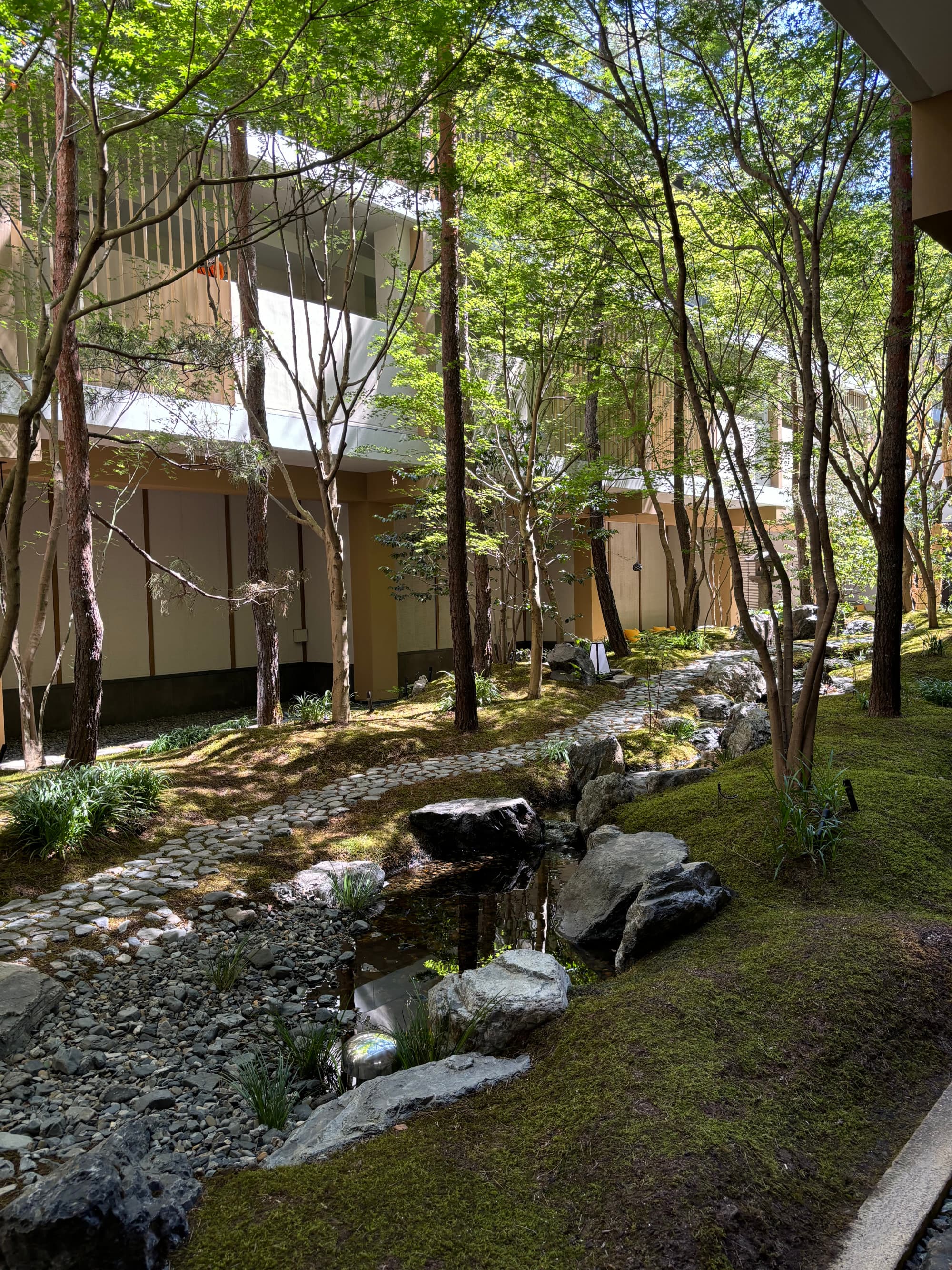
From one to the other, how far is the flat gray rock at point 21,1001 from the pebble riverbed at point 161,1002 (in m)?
0.06

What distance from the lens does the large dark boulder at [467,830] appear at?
6.94 metres

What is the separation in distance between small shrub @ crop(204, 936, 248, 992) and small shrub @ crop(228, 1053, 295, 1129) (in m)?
0.81

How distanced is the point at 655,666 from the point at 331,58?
10463mm

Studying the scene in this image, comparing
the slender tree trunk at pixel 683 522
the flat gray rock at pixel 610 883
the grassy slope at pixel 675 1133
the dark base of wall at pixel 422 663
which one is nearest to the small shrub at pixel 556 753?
the flat gray rock at pixel 610 883

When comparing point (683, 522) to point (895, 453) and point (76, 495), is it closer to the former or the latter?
point (895, 453)

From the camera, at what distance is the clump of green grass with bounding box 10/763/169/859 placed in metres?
5.93

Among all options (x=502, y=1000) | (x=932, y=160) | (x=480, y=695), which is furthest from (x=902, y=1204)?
(x=480, y=695)

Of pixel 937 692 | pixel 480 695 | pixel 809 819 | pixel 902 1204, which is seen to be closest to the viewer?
pixel 902 1204

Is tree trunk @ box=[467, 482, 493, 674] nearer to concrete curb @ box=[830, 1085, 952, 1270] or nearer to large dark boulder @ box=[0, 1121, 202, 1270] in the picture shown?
concrete curb @ box=[830, 1085, 952, 1270]

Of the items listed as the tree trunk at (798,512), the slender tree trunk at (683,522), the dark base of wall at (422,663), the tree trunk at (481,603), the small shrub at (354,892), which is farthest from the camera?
the dark base of wall at (422,663)

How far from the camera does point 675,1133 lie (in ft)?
8.75

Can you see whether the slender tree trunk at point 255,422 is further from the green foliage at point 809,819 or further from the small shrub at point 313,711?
the green foliage at point 809,819

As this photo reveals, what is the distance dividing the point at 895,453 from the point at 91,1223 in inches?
328

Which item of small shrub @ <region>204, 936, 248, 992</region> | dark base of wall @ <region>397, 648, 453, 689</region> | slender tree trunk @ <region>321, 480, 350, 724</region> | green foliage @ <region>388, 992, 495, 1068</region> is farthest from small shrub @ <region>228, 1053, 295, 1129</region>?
dark base of wall @ <region>397, 648, 453, 689</region>
